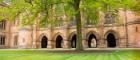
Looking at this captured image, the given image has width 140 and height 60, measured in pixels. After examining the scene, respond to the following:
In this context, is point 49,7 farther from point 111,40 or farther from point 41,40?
point 41,40

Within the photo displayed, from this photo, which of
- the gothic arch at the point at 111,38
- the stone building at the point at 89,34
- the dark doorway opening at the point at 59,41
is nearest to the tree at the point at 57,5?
the stone building at the point at 89,34

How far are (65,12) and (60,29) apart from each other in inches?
750

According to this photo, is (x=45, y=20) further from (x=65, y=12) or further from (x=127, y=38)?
(x=127, y=38)

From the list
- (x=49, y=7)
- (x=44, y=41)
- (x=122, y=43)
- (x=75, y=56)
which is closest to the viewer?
(x=75, y=56)

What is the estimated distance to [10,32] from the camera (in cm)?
5356

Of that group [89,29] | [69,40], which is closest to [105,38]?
[89,29]

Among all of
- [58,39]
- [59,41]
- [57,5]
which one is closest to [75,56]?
[57,5]

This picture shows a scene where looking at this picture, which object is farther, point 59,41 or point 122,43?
point 59,41

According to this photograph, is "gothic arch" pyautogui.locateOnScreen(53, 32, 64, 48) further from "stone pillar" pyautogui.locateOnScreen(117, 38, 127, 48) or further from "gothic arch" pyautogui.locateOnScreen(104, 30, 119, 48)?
"stone pillar" pyautogui.locateOnScreen(117, 38, 127, 48)

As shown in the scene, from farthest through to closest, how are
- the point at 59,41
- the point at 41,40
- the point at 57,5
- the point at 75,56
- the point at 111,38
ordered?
the point at 41,40, the point at 59,41, the point at 111,38, the point at 57,5, the point at 75,56

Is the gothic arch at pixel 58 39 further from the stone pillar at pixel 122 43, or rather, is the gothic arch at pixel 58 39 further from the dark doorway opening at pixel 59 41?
the stone pillar at pixel 122 43

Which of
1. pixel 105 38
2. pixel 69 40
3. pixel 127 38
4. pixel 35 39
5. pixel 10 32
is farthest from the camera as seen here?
pixel 10 32

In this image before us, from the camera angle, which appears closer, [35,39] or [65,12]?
[65,12]

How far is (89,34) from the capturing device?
134 feet
